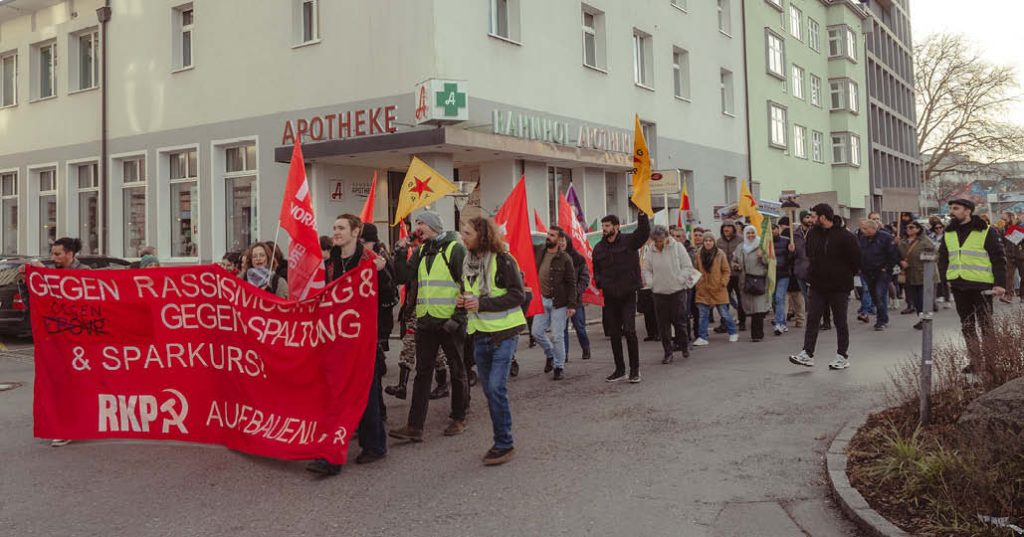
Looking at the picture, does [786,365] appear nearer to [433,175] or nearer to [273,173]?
[433,175]

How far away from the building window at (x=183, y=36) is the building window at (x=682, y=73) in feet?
48.2

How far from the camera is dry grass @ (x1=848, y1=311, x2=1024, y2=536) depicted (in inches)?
164

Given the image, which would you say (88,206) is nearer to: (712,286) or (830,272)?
(712,286)

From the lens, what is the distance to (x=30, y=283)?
6.96 m

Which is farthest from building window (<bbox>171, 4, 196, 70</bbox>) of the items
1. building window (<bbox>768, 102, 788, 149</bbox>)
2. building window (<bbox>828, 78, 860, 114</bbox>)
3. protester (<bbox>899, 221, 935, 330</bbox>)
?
building window (<bbox>828, 78, 860, 114</bbox>)

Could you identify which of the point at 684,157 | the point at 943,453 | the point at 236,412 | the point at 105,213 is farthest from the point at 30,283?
the point at 684,157

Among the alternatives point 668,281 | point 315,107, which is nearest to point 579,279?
point 668,281

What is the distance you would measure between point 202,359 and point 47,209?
73.4 ft

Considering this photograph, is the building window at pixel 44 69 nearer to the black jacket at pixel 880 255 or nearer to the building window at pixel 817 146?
the black jacket at pixel 880 255

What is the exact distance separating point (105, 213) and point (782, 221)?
1765 cm

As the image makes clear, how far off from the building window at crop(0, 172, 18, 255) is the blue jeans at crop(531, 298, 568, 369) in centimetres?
2248

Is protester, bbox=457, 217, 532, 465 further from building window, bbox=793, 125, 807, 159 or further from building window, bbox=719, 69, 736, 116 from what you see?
building window, bbox=793, 125, 807, 159

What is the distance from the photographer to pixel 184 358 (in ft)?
21.6

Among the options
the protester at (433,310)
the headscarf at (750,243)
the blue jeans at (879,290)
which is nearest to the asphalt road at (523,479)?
the protester at (433,310)
